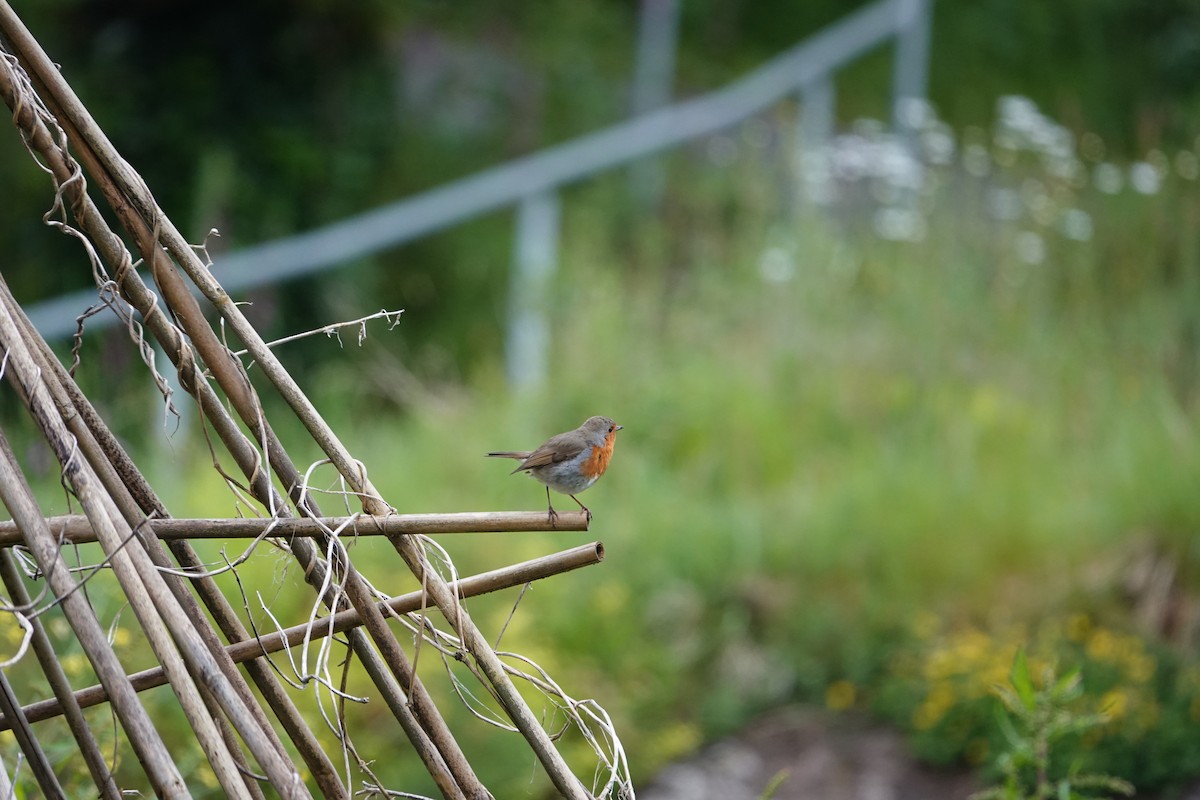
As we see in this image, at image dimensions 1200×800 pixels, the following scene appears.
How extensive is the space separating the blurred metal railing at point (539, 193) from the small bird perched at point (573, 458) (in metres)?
2.94

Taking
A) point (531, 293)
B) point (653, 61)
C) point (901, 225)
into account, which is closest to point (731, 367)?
point (531, 293)

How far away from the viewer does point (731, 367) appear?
6.72 metres

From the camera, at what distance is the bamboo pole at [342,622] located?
4.94 ft

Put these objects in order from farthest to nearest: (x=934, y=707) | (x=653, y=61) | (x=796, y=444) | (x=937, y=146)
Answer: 1. (x=653, y=61)
2. (x=937, y=146)
3. (x=796, y=444)
4. (x=934, y=707)

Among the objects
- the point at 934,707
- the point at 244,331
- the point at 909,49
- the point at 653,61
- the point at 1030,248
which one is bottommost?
the point at 934,707

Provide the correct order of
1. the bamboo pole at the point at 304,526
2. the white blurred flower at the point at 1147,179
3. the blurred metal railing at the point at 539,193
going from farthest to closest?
the white blurred flower at the point at 1147,179 < the blurred metal railing at the point at 539,193 < the bamboo pole at the point at 304,526

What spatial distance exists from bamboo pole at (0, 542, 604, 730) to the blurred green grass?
205cm

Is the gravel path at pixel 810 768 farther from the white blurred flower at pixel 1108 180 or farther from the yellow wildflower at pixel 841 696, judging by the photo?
the white blurred flower at pixel 1108 180

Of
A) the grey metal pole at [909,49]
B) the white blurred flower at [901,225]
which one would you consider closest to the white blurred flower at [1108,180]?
the white blurred flower at [901,225]

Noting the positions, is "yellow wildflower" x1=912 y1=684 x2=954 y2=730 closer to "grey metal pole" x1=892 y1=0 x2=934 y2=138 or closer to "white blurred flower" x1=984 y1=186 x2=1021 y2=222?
"white blurred flower" x1=984 y1=186 x2=1021 y2=222

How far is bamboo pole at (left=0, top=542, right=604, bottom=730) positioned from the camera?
151 centimetres

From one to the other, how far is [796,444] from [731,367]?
2.03ft

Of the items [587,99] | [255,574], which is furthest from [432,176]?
[255,574]

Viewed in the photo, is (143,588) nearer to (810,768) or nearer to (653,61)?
(810,768)
